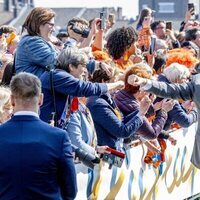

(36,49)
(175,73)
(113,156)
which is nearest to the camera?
(36,49)

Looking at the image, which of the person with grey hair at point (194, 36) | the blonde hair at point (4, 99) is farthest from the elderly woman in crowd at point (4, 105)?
the person with grey hair at point (194, 36)

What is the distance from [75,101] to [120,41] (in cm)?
217

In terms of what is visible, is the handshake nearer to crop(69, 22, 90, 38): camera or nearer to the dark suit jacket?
the dark suit jacket

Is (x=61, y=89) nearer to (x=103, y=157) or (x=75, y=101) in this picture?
(x=75, y=101)

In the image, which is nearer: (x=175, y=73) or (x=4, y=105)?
(x=4, y=105)

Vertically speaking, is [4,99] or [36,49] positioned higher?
[36,49]

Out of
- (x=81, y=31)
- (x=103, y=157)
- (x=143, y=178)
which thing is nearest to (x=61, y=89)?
(x=103, y=157)

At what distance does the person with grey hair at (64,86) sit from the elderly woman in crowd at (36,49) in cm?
13

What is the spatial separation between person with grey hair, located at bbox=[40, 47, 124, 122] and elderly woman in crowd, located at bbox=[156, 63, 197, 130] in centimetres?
217

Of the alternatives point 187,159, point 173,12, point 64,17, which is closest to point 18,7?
point 64,17

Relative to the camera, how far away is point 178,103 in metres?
9.98

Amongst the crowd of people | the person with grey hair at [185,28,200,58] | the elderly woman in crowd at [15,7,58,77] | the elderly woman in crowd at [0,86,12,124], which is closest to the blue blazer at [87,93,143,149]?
the crowd of people

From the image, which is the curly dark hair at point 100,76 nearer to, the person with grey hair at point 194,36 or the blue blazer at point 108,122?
the blue blazer at point 108,122

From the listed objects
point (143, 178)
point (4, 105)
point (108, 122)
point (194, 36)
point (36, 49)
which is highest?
point (36, 49)
